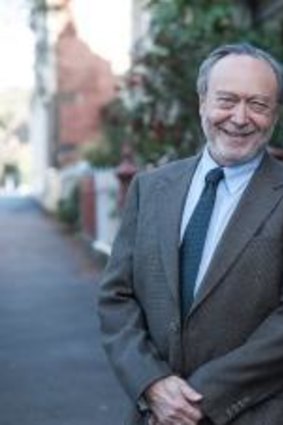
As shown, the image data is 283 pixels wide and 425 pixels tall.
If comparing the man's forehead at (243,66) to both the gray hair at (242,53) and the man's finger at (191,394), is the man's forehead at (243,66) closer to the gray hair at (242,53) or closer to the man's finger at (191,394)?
the gray hair at (242,53)

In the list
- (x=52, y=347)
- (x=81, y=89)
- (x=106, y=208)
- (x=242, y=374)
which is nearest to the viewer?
(x=242, y=374)

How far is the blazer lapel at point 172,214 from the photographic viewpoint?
3.23 metres

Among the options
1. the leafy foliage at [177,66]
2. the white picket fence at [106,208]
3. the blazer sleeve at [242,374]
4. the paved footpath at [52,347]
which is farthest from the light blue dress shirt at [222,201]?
the white picket fence at [106,208]

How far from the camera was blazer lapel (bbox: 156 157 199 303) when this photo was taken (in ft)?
10.6

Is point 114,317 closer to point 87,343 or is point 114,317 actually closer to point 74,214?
point 87,343

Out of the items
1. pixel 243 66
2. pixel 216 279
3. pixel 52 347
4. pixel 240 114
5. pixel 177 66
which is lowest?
pixel 52 347

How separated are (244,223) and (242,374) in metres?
0.39

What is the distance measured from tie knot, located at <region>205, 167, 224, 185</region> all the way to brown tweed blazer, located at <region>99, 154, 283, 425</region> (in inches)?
3.3

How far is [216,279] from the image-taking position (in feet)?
10.4

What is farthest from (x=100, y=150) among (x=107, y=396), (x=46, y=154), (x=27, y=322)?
(x=46, y=154)

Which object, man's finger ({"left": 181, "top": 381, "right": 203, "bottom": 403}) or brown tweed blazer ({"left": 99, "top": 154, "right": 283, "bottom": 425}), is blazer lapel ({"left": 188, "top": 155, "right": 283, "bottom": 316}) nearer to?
brown tweed blazer ({"left": 99, "top": 154, "right": 283, "bottom": 425})

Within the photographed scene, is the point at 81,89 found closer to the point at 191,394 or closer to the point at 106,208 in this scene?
the point at 106,208

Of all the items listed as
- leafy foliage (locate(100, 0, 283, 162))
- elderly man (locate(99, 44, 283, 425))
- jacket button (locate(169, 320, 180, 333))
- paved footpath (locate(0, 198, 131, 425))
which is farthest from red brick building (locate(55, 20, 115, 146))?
jacket button (locate(169, 320, 180, 333))

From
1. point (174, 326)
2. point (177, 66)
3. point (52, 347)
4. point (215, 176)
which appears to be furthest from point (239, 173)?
point (177, 66)
